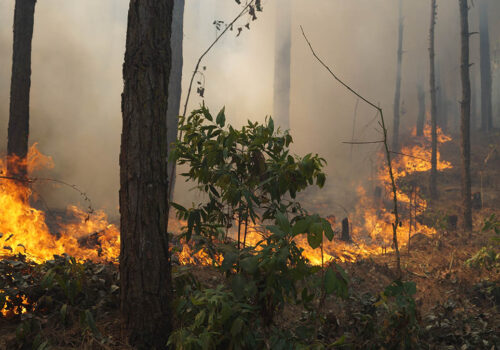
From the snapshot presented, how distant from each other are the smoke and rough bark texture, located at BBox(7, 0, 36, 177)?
16.7 feet

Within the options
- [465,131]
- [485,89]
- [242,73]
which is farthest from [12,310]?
[242,73]

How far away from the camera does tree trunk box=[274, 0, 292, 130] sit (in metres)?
17.2

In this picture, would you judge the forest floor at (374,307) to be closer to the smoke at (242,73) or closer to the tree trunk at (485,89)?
the smoke at (242,73)

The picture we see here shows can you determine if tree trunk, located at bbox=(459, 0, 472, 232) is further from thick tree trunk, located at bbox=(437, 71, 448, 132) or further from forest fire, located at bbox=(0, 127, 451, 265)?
thick tree trunk, located at bbox=(437, 71, 448, 132)

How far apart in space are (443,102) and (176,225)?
28.8 metres

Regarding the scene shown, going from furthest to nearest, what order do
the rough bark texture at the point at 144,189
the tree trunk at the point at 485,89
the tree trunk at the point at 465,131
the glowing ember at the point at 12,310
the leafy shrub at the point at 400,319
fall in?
1. the tree trunk at the point at 485,89
2. the tree trunk at the point at 465,131
3. the glowing ember at the point at 12,310
4. the rough bark texture at the point at 144,189
5. the leafy shrub at the point at 400,319

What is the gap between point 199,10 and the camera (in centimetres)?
4053

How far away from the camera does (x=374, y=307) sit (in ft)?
10.4

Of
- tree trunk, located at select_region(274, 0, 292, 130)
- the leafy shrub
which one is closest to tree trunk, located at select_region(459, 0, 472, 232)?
tree trunk, located at select_region(274, 0, 292, 130)

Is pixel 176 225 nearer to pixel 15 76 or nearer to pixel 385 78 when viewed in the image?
pixel 15 76

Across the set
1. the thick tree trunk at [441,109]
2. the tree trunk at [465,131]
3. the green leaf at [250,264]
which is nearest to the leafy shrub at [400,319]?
the green leaf at [250,264]

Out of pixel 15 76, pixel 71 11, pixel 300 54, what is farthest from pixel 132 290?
pixel 300 54

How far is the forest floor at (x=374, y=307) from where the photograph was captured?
2.52 metres

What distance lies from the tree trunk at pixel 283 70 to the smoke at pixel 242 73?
475 cm
